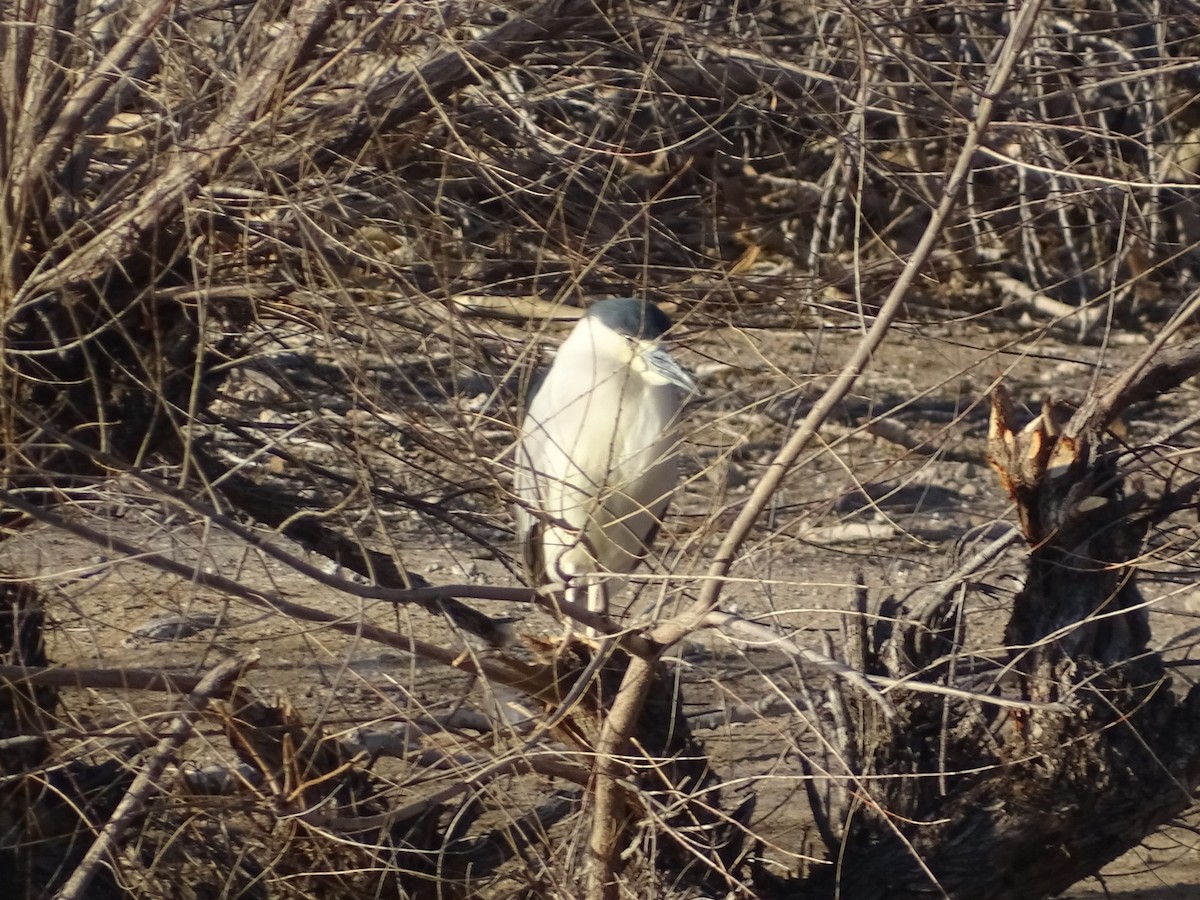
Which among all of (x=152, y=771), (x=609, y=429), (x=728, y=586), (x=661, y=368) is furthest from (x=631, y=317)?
(x=152, y=771)

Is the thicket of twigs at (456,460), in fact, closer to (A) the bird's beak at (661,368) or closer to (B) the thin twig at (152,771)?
(B) the thin twig at (152,771)

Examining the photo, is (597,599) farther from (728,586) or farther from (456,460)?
(456,460)

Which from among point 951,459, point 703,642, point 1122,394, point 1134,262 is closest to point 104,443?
point 1122,394

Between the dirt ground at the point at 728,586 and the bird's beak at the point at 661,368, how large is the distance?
0.07 m

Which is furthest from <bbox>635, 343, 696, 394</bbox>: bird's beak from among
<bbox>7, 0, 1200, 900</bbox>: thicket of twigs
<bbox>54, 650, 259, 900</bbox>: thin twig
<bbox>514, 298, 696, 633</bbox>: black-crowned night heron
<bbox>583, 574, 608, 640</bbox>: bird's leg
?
<bbox>54, 650, 259, 900</bbox>: thin twig

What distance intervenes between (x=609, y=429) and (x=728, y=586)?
960 millimetres

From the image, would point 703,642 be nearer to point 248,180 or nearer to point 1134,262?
point 248,180

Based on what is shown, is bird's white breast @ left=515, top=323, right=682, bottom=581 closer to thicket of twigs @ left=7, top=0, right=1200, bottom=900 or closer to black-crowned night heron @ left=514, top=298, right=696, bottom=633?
black-crowned night heron @ left=514, top=298, right=696, bottom=633

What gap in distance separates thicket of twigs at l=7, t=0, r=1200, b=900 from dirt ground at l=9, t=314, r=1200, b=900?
58 millimetres

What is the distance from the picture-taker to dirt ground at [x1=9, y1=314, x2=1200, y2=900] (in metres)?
2.92

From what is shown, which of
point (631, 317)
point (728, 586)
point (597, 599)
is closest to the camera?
point (728, 586)

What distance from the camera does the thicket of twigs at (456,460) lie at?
121 inches

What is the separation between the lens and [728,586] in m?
3.20

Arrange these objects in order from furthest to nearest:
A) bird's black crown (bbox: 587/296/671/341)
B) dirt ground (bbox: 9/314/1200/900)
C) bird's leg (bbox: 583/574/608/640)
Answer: bird's black crown (bbox: 587/296/671/341), bird's leg (bbox: 583/574/608/640), dirt ground (bbox: 9/314/1200/900)
